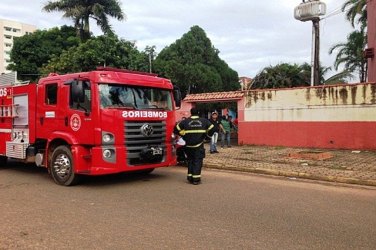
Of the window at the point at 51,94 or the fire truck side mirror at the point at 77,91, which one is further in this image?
the window at the point at 51,94

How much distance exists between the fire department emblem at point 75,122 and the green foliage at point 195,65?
26132 mm

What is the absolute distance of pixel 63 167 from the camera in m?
9.12

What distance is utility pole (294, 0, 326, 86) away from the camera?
2320 cm

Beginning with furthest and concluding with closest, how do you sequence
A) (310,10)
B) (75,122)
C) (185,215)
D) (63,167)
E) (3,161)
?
(310,10) < (3,161) < (63,167) < (75,122) < (185,215)

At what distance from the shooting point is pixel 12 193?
27.1 feet

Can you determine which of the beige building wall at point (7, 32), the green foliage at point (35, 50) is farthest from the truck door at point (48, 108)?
the beige building wall at point (7, 32)

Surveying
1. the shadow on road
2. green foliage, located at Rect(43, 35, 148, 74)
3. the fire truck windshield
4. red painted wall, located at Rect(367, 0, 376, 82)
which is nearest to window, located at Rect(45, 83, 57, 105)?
the fire truck windshield

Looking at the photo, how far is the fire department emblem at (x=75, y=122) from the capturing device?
8.78 m

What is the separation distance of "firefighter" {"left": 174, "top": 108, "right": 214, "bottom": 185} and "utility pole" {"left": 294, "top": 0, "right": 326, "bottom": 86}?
15.6 meters

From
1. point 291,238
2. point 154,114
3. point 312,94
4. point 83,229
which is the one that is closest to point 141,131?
point 154,114

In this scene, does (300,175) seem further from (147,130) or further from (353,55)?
(353,55)

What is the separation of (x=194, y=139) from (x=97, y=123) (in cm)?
215

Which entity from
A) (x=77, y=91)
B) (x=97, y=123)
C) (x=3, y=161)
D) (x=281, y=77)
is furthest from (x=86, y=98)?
(x=281, y=77)

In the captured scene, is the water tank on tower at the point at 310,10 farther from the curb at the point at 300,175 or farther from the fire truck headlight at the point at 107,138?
the fire truck headlight at the point at 107,138
